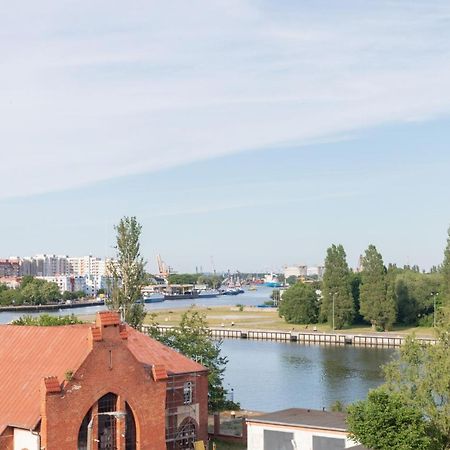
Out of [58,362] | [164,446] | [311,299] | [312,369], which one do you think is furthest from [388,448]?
[311,299]

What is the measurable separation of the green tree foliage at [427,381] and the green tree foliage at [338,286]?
277 feet

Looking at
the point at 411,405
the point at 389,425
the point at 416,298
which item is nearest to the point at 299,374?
the point at 416,298

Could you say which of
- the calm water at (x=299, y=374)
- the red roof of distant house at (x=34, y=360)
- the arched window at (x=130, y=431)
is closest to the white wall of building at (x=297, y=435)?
the red roof of distant house at (x=34, y=360)

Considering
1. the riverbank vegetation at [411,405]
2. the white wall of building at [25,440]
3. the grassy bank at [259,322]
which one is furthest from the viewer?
the grassy bank at [259,322]

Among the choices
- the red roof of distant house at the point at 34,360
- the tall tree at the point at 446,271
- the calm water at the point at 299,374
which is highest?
the tall tree at the point at 446,271

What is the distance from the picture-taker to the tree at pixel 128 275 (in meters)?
54.2

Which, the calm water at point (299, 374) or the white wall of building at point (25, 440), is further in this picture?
the calm water at point (299, 374)

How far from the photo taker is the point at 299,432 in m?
35.9

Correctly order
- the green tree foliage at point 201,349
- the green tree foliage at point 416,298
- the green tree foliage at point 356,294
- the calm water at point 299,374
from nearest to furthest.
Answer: the green tree foliage at point 201,349 < the calm water at point 299,374 < the green tree foliage at point 416,298 < the green tree foliage at point 356,294

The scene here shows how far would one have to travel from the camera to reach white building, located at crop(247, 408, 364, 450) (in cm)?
3528

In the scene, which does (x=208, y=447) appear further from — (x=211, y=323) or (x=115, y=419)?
(x=211, y=323)

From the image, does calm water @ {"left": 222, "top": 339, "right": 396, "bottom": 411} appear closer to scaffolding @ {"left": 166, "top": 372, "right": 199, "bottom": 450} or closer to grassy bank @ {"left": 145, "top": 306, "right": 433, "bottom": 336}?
grassy bank @ {"left": 145, "top": 306, "right": 433, "bottom": 336}

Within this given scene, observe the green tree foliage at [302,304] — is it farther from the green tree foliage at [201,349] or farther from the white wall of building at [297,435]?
the white wall of building at [297,435]

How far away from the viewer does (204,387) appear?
132 ft
